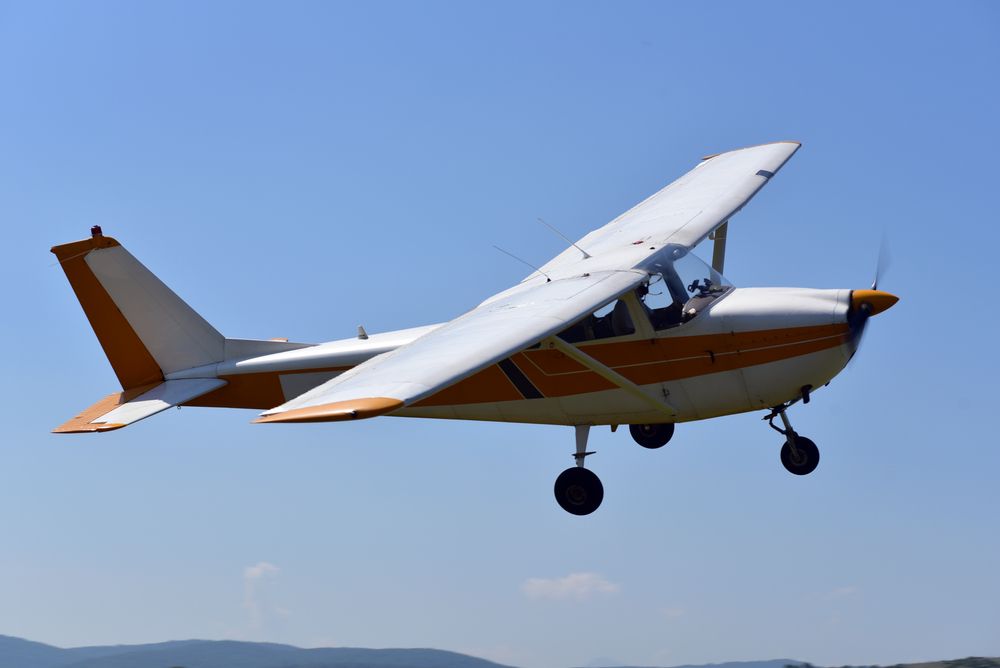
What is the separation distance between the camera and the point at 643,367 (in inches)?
602

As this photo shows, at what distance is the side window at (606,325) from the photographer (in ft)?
50.1

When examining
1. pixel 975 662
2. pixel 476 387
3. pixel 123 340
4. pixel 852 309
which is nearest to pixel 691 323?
pixel 852 309

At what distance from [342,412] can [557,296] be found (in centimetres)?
514

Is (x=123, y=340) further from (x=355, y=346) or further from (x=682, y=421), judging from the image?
(x=682, y=421)

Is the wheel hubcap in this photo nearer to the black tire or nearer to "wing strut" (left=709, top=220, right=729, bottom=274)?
the black tire

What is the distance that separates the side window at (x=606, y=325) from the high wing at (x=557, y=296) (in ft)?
1.49

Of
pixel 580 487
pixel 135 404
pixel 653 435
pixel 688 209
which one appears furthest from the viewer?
pixel 688 209

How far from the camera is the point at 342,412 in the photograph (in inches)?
391

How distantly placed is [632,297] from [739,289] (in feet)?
5.48

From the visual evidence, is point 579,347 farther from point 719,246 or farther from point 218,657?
point 218,657

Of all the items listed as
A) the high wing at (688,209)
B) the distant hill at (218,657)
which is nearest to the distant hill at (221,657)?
the distant hill at (218,657)

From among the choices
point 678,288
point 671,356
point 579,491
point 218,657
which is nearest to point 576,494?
point 579,491

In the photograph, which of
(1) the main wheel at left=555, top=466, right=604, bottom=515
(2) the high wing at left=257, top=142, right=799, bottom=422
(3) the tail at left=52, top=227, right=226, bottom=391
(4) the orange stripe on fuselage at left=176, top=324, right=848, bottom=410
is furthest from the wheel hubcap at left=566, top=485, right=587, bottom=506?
(3) the tail at left=52, top=227, right=226, bottom=391

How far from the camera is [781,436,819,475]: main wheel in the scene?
1639 cm
